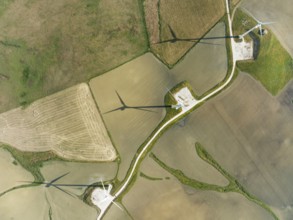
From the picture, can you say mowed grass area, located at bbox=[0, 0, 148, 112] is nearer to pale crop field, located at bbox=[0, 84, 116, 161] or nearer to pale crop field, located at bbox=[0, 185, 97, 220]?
pale crop field, located at bbox=[0, 84, 116, 161]

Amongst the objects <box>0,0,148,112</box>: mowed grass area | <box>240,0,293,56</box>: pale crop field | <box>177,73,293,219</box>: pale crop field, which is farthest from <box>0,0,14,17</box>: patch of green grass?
<box>240,0,293,56</box>: pale crop field

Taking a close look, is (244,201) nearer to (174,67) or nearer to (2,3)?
(174,67)

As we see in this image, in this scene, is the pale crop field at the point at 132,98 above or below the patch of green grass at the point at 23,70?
below

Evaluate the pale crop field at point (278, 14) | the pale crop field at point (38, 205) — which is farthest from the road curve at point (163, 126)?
the pale crop field at point (38, 205)

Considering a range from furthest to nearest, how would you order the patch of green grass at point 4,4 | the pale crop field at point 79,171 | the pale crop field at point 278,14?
the pale crop field at point 278,14 → the pale crop field at point 79,171 → the patch of green grass at point 4,4

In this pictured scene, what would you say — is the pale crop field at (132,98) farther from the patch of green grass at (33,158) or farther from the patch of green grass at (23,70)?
the patch of green grass at (33,158)

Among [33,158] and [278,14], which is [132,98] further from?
[278,14]

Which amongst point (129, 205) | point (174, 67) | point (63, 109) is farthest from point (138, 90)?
point (129, 205)
